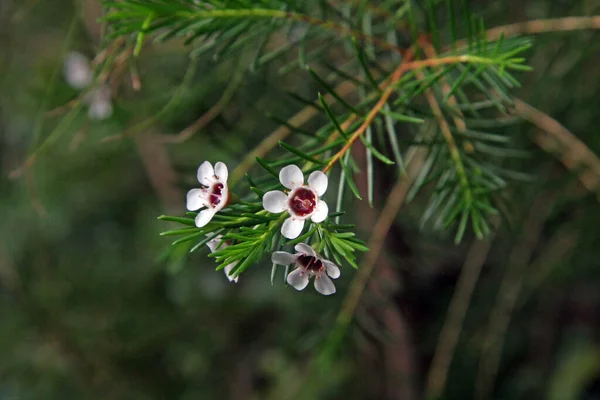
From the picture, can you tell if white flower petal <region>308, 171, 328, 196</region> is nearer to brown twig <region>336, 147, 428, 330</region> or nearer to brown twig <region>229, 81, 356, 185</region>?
brown twig <region>229, 81, 356, 185</region>

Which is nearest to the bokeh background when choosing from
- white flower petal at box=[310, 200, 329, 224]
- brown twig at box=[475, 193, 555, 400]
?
brown twig at box=[475, 193, 555, 400]

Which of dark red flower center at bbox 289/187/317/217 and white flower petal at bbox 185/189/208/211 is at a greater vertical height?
dark red flower center at bbox 289/187/317/217

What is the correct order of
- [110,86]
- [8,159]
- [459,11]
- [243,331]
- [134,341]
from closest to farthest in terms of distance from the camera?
1. [110,86]
2. [459,11]
3. [134,341]
4. [243,331]
5. [8,159]

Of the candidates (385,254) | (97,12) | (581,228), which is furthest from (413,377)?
(97,12)

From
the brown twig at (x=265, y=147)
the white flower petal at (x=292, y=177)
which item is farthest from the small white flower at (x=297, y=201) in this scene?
the brown twig at (x=265, y=147)

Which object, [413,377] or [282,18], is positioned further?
[413,377]

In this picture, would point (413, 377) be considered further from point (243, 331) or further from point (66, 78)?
point (66, 78)
